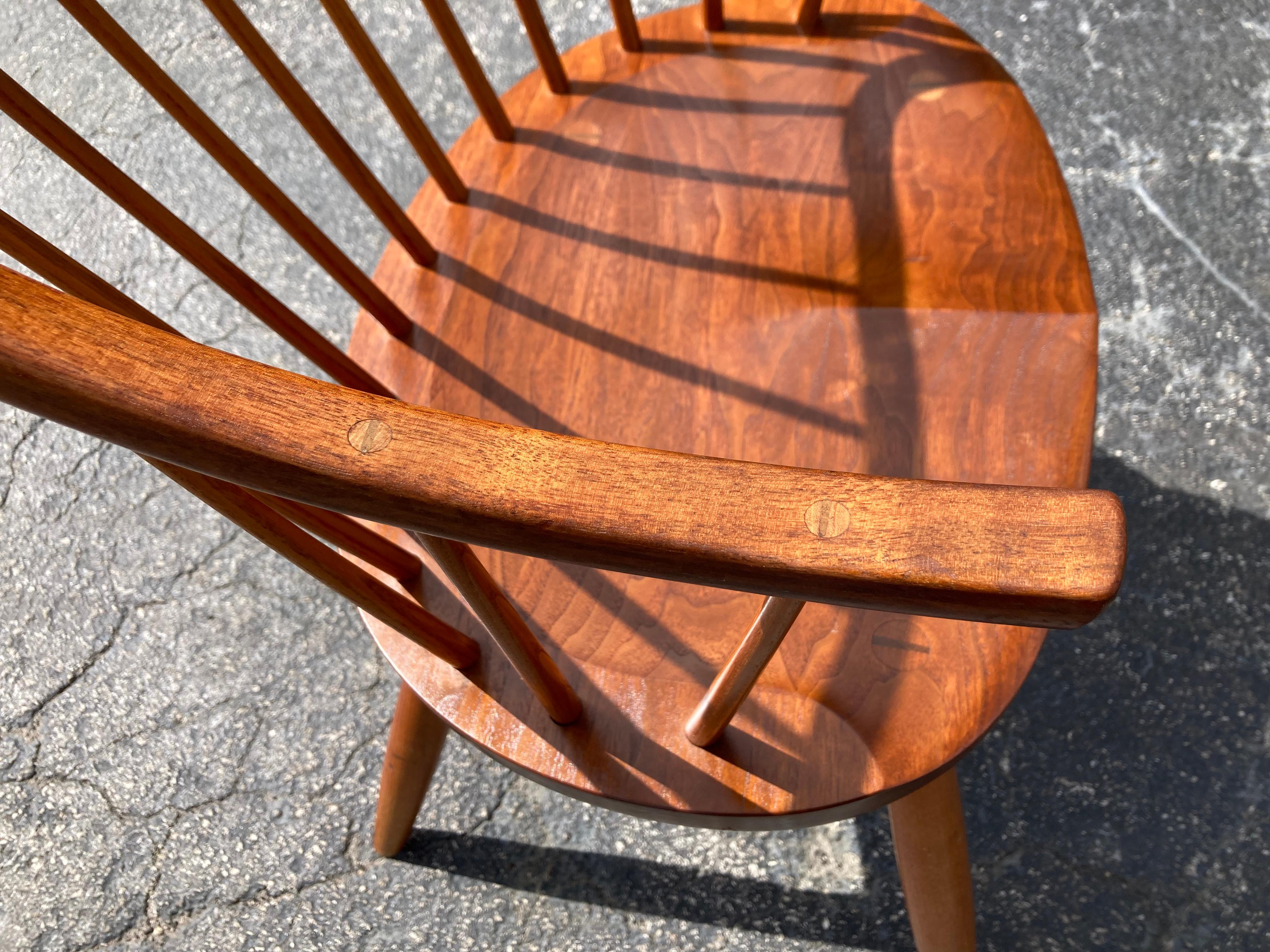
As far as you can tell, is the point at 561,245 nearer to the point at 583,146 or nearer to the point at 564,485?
the point at 583,146

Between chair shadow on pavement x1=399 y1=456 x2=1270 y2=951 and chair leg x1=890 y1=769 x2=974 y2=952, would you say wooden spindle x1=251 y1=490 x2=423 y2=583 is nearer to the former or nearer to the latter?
chair leg x1=890 y1=769 x2=974 y2=952

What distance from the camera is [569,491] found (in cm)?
31

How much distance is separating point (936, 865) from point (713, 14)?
0.63 m

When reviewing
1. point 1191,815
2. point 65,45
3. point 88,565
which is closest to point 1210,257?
point 1191,815

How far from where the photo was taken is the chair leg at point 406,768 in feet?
2.74

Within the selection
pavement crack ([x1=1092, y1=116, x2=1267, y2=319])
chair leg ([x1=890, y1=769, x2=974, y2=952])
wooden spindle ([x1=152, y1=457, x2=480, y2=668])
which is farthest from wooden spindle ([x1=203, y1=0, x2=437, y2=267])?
pavement crack ([x1=1092, y1=116, x2=1267, y2=319])

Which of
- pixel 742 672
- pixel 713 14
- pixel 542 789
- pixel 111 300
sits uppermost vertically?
pixel 713 14

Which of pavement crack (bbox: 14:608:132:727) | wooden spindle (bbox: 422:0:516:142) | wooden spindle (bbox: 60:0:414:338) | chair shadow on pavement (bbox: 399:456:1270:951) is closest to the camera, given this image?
wooden spindle (bbox: 60:0:414:338)

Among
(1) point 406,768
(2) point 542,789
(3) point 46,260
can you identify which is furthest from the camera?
(2) point 542,789

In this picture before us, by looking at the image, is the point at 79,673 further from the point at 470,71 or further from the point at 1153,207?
the point at 1153,207

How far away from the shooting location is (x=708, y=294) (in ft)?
2.30

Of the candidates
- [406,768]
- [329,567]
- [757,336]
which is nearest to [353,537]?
[329,567]

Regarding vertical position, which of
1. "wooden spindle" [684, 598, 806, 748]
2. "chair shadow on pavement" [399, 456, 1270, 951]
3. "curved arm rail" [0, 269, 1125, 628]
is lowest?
"chair shadow on pavement" [399, 456, 1270, 951]

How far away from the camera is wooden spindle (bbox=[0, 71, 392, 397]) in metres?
0.50
